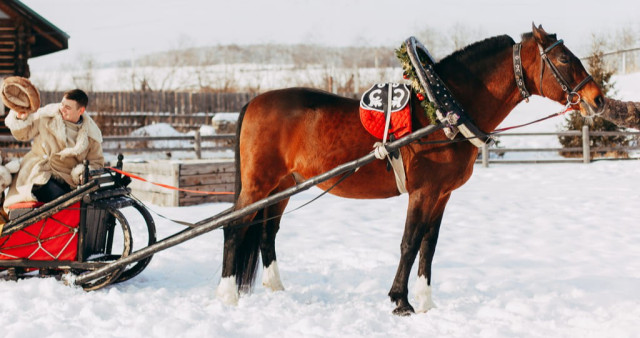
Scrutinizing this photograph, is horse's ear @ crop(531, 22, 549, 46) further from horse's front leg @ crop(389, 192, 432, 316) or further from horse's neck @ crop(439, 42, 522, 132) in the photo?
horse's front leg @ crop(389, 192, 432, 316)

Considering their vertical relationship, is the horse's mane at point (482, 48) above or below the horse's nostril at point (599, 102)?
above

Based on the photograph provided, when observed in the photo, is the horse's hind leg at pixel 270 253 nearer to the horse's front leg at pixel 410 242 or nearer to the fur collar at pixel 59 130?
the horse's front leg at pixel 410 242

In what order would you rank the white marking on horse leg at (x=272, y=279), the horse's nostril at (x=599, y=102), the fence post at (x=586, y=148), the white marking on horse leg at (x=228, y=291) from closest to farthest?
1. the horse's nostril at (x=599, y=102)
2. the white marking on horse leg at (x=228, y=291)
3. the white marking on horse leg at (x=272, y=279)
4. the fence post at (x=586, y=148)

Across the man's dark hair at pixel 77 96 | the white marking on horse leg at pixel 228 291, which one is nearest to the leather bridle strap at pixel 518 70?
the white marking on horse leg at pixel 228 291

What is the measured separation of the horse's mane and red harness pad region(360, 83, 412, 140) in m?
0.41

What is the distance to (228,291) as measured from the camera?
4484 millimetres

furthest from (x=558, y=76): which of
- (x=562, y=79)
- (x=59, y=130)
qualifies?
(x=59, y=130)

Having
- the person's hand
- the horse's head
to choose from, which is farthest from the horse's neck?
A: the person's hand

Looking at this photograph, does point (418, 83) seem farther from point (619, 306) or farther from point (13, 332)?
point (13, 332)

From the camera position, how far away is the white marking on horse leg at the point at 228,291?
4449 millimetres

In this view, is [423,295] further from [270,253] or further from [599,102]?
[599,102]

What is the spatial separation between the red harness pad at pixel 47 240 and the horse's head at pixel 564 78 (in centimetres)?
359

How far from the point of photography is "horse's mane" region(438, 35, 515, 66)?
13.8ft

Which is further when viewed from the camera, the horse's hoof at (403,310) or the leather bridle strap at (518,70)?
the horse's hoof at (403,310)
